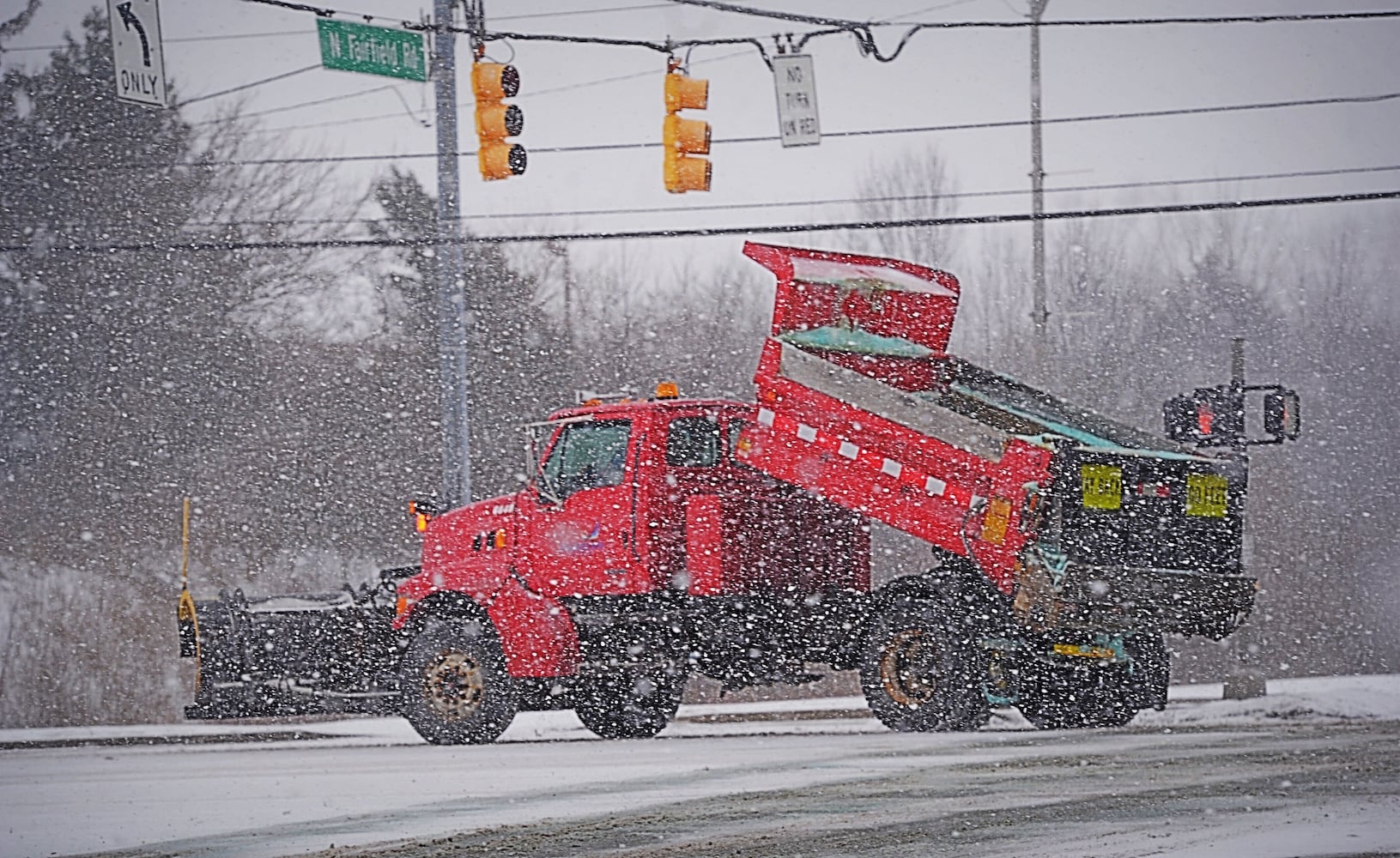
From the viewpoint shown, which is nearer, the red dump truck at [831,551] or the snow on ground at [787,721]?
the red dump truck at [831,551]

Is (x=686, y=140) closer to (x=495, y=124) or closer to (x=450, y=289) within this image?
Answer: (x=495, y=124)

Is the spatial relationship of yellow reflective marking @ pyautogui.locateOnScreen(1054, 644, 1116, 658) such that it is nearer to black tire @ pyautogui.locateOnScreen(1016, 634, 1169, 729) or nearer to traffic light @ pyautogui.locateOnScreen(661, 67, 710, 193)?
black tire @ pyautogui.locateOnScreen(1016, 634, 1169, 729)

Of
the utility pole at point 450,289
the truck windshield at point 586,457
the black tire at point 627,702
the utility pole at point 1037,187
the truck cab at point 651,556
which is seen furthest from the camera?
the utility pole at point 1037,187

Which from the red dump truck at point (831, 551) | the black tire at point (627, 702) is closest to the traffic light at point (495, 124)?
the red dump truck at point (831, 551)

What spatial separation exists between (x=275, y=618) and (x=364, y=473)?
57.8 feet

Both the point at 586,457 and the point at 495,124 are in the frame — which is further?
the point at 495,124

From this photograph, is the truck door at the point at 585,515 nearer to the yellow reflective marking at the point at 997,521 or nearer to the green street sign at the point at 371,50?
the yellow reflective marking at the point at 997,521

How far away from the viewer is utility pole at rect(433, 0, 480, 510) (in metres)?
20.9

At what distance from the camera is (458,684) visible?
1442 centimetres

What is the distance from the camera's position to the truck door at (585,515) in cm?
1386

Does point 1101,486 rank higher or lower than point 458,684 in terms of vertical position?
higher

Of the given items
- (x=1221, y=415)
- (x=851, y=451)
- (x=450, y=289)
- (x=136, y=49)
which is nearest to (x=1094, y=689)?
(x=851, y=451)

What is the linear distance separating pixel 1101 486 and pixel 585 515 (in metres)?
3.71

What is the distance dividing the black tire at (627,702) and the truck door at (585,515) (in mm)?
742
